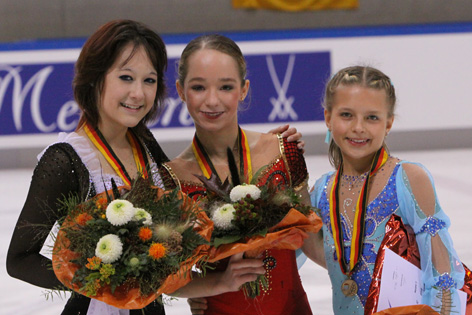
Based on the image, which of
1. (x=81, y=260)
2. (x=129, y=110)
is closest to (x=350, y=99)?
(x=129, y=110)

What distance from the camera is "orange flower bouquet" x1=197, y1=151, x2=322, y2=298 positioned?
1.77 metres

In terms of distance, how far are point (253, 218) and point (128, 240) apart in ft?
1.12

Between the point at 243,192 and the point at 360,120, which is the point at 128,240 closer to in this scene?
the point at 243,192

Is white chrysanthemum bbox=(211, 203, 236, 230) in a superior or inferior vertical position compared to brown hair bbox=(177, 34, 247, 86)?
inferior

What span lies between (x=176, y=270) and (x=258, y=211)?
30cm

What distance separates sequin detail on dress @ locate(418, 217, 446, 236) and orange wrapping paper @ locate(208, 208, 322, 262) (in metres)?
0.38

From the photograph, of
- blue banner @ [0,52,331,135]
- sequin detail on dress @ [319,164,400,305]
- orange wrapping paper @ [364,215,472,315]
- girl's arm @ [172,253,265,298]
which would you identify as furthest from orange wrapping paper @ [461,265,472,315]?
blue banner @ [0,52,331,135]

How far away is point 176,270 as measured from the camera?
5.35 feet

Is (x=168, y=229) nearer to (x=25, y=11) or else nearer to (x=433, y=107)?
(x=433, y=107)

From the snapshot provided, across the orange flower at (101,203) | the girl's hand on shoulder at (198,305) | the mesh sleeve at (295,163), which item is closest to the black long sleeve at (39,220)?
the orange flower at (101,203)

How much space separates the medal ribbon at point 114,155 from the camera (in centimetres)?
205

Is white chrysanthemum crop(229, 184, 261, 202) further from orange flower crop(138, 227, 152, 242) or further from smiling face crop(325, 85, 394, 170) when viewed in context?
smiling face crop(325, 85, 394, 170)

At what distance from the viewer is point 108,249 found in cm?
159

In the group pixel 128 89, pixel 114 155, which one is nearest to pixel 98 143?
pixel 114 155
